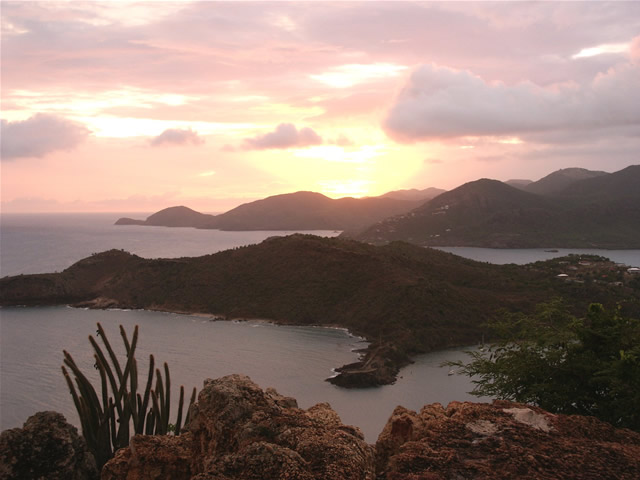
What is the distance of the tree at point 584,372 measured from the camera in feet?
21.5

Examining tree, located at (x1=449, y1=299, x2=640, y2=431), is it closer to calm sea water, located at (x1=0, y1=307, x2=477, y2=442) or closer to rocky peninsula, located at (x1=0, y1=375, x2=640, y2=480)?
rocky peninsula, located at (x1=0, y1=375, x2=640, y2=480)

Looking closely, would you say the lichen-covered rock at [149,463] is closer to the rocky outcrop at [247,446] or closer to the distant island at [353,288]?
the rocky outcrop at [247,446]

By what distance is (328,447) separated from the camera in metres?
3.76

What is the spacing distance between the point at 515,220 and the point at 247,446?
12225cm

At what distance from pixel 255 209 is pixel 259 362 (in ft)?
539

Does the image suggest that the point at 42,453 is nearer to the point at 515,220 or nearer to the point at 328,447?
the point at 328,447

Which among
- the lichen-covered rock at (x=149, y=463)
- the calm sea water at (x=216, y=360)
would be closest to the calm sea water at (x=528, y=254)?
the calm sea water at (x=216, y=360)

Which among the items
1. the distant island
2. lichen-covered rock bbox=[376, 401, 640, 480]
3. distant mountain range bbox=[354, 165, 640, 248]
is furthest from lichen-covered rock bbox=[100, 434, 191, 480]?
distant mountain range bbox=[354, 165, 640, 248]

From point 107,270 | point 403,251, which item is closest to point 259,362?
point 403,251

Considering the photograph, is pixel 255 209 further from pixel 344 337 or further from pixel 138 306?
pixel 344 337

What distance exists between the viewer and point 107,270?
192 ft

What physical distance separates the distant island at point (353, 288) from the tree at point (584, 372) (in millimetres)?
20143

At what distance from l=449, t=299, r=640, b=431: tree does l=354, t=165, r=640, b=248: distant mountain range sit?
102 meters

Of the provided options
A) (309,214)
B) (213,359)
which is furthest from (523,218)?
(213,359)
